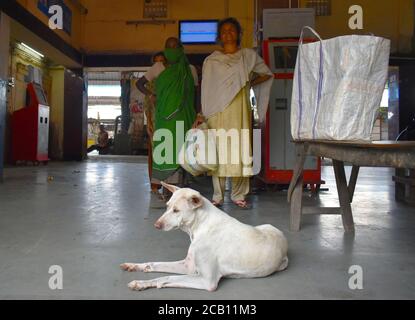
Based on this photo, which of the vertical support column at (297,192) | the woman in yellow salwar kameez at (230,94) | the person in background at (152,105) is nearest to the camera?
the vertical support column at (297,192)

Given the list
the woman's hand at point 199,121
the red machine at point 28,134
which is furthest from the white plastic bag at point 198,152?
the red machine at point 28,134

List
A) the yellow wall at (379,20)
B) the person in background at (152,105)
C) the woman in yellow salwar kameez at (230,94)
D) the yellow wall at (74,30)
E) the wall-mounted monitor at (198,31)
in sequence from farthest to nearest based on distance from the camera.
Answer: the wall-mounted monitor at (198,31) → the yellow wall at (379,20) → the yellow wall at (74,30) → the person in background at (152,105) → the woman in yellow salwar kameez at (230,94)

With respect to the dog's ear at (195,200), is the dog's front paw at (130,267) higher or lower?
lower

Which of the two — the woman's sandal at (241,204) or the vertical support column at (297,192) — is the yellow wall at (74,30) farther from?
the vertical support column at (297,192)

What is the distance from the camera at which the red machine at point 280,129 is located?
415 cm

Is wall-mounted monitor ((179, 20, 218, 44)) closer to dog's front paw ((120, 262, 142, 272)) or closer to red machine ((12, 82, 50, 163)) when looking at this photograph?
red machine ((12, 82, 50, 163))

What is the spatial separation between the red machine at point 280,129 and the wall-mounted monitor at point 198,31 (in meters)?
4.65

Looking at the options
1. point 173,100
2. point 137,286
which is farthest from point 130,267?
point 173,100

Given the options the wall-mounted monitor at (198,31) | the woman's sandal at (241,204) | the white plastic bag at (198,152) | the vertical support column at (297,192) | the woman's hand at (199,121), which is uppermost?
the wall-mounted monitor at (198,31)

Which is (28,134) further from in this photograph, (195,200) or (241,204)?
(195,200)

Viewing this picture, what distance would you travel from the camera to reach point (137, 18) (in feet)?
29.3

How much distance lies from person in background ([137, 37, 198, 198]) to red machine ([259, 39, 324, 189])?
1.01 meters
